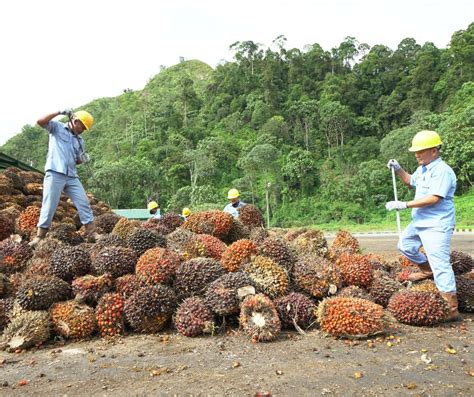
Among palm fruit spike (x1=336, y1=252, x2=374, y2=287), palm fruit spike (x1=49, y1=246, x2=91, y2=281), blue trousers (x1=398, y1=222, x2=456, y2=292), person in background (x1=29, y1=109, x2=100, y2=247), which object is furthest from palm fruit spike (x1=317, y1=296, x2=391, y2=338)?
person in background (x1=29, y1=109, x2=100, y2=247)

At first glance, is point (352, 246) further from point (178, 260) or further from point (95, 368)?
point (95, 368)

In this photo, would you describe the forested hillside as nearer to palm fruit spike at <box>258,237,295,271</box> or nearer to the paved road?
the paved road

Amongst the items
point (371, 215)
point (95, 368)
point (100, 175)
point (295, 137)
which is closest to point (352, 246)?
point (95, 368)

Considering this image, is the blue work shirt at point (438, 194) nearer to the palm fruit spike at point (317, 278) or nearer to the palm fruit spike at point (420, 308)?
the palm fruit spike at point (420, 308)

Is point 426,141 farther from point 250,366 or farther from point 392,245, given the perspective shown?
point 392,245

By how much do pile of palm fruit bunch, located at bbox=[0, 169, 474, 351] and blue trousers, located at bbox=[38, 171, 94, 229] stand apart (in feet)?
1.83

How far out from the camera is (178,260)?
17.1ft

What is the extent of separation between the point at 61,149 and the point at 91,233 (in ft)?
4.66

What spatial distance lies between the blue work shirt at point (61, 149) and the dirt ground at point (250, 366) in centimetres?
298

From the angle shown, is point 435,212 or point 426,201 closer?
point 426,201

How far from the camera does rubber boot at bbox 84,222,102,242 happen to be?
21.6ft

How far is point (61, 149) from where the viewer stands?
6.50m

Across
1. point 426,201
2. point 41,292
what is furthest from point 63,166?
point 426,201

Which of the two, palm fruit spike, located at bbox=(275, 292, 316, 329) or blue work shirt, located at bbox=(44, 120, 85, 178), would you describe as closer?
palm fruit spike, located at bbox=(275, 292, 316, 329)
